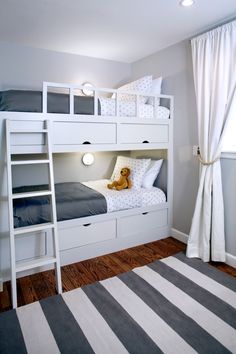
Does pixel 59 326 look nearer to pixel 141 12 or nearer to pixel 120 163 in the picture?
pixel 120 163

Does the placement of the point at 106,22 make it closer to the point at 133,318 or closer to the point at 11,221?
the point at 11,221

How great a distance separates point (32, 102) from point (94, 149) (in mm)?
707

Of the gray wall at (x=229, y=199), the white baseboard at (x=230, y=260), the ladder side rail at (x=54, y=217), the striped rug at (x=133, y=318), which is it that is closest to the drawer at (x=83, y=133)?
the ladder side rail at (x=54, y=217)

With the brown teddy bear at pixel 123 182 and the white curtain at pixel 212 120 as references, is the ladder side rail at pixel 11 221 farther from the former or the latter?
the white curtain at pixel 212 120

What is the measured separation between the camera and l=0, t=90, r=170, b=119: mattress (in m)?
2.04

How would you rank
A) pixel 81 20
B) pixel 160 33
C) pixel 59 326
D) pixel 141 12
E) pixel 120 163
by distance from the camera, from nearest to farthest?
pixel 59 326
pixel 141 12
pixel 81 20
pixel 160 33
pixel 120 163

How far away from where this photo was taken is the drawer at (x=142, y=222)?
2756 mm

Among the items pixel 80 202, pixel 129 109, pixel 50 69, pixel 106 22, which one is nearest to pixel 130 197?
pixel 80 202

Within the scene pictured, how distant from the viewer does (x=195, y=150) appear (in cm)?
270

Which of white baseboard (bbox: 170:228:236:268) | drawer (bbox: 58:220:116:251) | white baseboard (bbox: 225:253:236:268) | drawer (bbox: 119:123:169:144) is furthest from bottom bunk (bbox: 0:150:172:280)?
white baseboard (bbox: 225:253:236:268)

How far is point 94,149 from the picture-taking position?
2.44 meters

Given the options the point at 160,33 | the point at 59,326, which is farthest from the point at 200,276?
the point at 160,33

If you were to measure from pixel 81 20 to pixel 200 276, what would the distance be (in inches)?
102

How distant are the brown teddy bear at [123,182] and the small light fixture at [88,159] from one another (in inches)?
26.6
